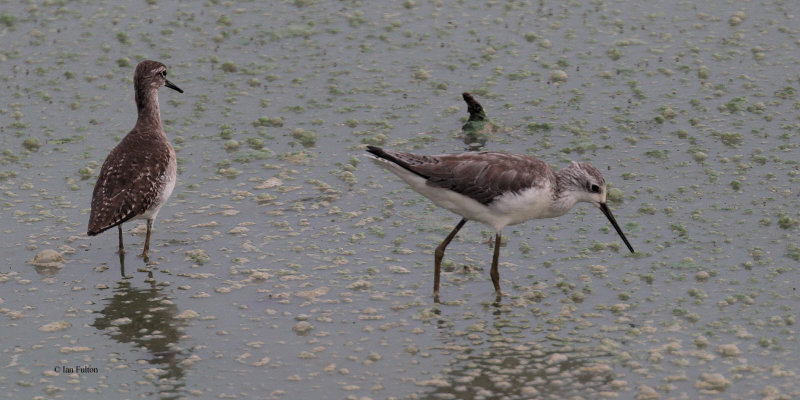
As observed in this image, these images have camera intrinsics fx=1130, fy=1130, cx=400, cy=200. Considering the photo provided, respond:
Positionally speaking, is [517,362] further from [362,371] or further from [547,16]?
[547,16]

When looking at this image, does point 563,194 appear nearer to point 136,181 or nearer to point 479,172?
point 479,172

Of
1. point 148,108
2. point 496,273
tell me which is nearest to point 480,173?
point 496,273

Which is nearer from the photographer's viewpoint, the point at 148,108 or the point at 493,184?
the point at 493,184

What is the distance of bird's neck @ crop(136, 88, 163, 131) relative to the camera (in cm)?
1177

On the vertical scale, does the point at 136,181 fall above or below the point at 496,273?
above

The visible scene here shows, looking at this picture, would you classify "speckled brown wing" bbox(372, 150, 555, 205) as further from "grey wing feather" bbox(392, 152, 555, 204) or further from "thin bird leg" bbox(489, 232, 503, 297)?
"thin bird leg" bbox(489, 232, 503, 297)

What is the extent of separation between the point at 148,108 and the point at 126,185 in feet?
5.09

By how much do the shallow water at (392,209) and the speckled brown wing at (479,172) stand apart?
92cm

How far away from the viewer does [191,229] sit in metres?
11.4

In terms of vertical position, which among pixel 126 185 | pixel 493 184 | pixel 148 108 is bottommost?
pixel 126 185

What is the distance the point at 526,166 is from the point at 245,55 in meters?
6.44

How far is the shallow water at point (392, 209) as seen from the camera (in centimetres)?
885

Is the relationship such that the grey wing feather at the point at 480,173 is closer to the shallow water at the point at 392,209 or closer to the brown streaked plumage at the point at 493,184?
the brown streaked plumage at the point at 493,184

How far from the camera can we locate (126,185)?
10555 mm
